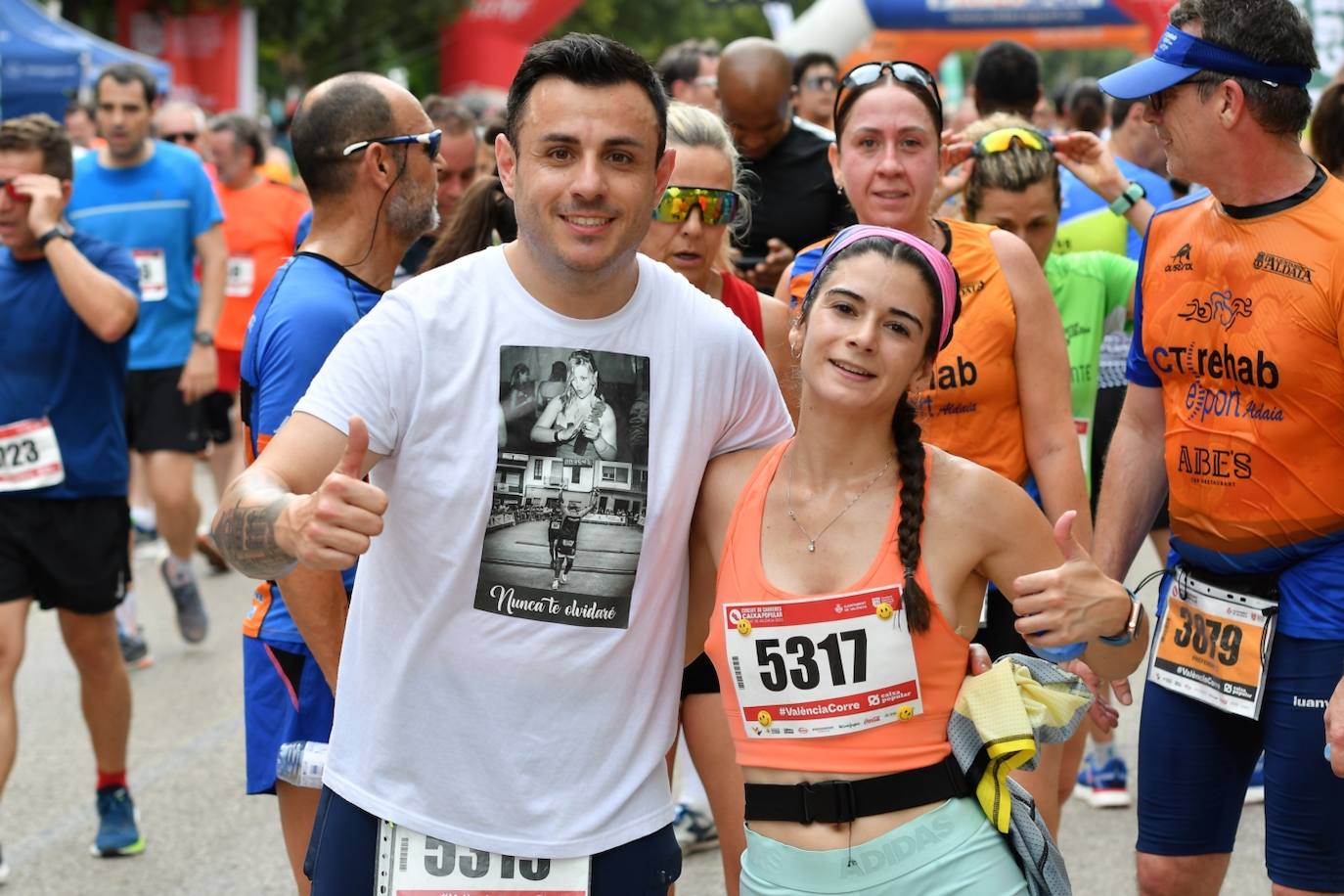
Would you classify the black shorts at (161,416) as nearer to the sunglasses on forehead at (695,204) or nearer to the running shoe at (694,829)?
the running shoe at (694,829)

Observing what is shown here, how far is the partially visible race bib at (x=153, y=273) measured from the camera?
8.80m

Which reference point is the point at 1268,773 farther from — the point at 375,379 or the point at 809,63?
the point at 809,63

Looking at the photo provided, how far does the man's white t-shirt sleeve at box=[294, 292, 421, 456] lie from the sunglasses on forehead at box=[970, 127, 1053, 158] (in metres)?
2.73

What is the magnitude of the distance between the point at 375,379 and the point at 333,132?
1.64 metres

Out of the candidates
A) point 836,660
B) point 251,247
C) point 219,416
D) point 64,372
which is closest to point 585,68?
point 836,660

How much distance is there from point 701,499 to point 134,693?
A: 5.44 m

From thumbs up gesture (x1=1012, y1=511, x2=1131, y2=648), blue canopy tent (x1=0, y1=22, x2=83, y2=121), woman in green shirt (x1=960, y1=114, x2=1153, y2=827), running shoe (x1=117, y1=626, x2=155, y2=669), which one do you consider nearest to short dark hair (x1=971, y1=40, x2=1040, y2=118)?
woman in green shirt (x1=960, y1=114, x2=1153, y2=827)

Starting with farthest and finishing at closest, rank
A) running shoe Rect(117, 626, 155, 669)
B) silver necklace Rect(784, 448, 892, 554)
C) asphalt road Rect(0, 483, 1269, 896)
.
A: running shoe Rect(117, 626, 155, 669), asphalt road Rect(0, 483, 1269, 896), silver necklace Rect(784, 448, 892, 554)

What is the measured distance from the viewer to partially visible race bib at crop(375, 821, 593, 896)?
9.39 ft

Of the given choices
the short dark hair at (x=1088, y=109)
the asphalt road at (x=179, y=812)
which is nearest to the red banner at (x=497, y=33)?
the short dark hair at (x=1088, y=109)

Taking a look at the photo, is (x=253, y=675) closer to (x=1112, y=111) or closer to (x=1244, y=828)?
(x=1244, y=828)

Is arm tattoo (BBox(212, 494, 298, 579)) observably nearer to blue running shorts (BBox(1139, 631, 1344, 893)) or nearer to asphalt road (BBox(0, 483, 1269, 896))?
blue running shorts (BBox(1139, 631, 1344, 893))

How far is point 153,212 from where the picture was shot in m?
8.79

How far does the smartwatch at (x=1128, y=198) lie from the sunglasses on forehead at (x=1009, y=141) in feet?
0.83
